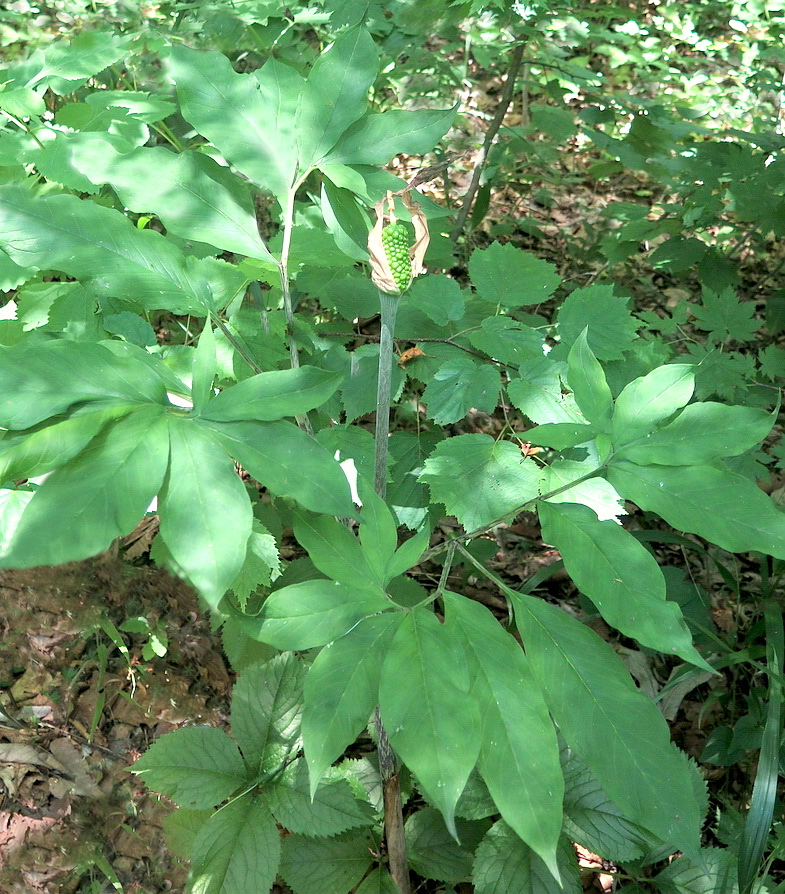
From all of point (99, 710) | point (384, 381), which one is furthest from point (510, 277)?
point (99, 710)

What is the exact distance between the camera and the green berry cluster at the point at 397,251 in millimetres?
997

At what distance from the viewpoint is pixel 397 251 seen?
1000 millimetres

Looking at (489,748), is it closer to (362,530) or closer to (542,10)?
(362,530)

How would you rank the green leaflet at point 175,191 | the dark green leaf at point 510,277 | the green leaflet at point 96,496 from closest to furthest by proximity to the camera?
the green leaflet at point 96,496, the green leaflet at point 175,191, the dark green leaf at point 510,277

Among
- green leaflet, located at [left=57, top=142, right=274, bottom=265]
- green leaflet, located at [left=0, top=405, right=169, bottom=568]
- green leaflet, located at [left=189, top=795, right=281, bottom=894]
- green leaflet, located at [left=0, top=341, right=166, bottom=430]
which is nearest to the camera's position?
green leaflet, located at [left=0, top=405, right=169, bottom=568]

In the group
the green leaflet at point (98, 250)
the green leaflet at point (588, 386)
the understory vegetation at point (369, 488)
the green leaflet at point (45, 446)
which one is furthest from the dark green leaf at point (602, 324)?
the green leaflet at point (45, 446)

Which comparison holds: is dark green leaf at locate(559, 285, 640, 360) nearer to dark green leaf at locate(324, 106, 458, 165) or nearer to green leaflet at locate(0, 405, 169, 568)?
dark green leaf at locate(324, 106, 458, 165)

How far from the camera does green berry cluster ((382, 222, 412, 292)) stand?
3.27ft

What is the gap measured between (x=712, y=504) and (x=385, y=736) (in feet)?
2.36

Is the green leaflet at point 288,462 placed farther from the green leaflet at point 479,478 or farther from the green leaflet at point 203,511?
the green leaflet at point 479,478

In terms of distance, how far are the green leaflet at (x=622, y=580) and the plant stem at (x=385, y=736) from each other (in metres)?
0.33

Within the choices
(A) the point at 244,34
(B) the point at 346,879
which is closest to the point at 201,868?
(B) the point at 346,879

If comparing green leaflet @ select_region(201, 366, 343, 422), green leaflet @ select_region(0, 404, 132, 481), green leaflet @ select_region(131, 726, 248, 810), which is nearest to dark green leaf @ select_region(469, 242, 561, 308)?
green leaflet @ select_region(201, 366, 343, 422)

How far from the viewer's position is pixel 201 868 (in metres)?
1.30
